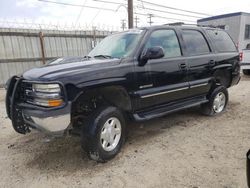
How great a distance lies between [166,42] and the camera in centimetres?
446

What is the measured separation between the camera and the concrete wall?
9703 mm

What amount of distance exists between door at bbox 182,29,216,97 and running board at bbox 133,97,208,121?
0.49 ft

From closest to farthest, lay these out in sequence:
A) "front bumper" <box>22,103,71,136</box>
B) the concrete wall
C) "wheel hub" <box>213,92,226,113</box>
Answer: "front bumper" <box>22,103,71,136</box> < "wheel hub" <box>213,92,226,113</box> < the concrete wall

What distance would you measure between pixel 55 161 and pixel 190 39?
341 cm

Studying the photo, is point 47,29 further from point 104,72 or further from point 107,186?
point 107,186

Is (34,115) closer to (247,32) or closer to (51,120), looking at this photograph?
(51,120)

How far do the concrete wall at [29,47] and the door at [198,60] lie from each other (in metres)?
7.31

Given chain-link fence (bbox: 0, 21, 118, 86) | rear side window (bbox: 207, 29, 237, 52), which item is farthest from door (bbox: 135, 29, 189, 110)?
chain-link fence (bbox: 0, 21, 118, 86)

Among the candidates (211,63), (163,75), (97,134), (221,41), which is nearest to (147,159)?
(97,134)

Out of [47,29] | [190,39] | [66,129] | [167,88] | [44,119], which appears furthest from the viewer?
[47,29]

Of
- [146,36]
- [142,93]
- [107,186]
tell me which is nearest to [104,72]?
[142,93]

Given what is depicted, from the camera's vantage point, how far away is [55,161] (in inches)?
143

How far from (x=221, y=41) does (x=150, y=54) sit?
275 centimetres

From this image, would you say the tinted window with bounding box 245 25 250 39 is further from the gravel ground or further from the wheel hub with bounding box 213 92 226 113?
the gravel ground
